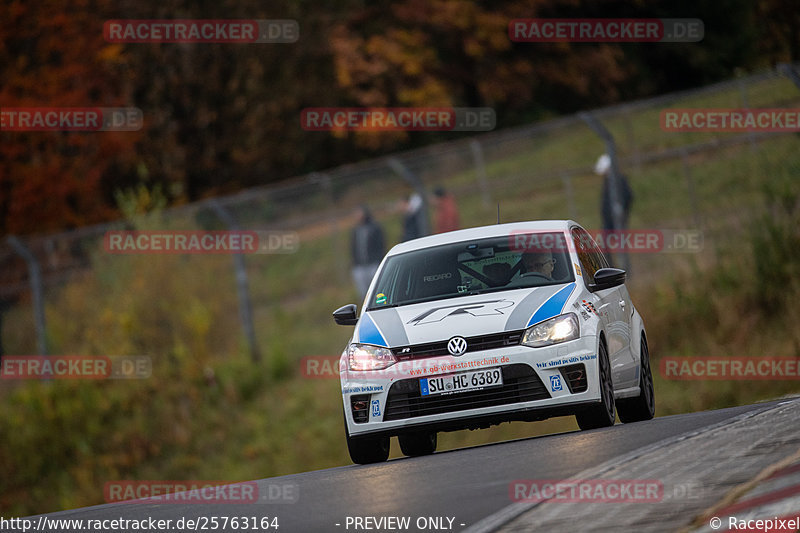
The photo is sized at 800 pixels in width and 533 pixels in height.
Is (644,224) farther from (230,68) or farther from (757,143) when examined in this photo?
(230,68)

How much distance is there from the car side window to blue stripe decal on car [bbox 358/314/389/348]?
182cm

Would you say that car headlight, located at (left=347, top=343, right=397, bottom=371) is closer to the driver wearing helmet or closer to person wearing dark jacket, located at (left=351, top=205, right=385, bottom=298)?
the driver wearing helmet

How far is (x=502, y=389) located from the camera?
10312 mm

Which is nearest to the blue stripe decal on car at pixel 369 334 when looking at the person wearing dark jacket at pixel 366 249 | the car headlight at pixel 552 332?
the car headlight at pixel 552 332

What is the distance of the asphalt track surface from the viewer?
7723 mm

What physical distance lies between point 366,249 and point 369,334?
13.0m

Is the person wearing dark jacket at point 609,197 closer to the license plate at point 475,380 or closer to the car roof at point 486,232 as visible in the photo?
the car roof at point 486,232

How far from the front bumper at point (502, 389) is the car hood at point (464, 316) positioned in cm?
18

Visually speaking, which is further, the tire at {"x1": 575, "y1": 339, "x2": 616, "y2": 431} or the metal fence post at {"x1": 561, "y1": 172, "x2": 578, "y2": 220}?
the metal fence post at {"x1": 561, "y1": 172, "x2": 578, "y2": 220}

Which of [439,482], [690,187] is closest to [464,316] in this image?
[439,482]

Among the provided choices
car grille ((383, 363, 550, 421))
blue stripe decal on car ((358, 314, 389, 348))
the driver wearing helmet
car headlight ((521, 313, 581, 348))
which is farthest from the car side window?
blue stripe decal on car ((358, 314, 389, 348))

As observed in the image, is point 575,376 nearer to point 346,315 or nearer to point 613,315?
point 613,315

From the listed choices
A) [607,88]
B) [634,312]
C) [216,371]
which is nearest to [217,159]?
[607,88]

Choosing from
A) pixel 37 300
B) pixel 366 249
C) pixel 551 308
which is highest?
pixel 366 249
